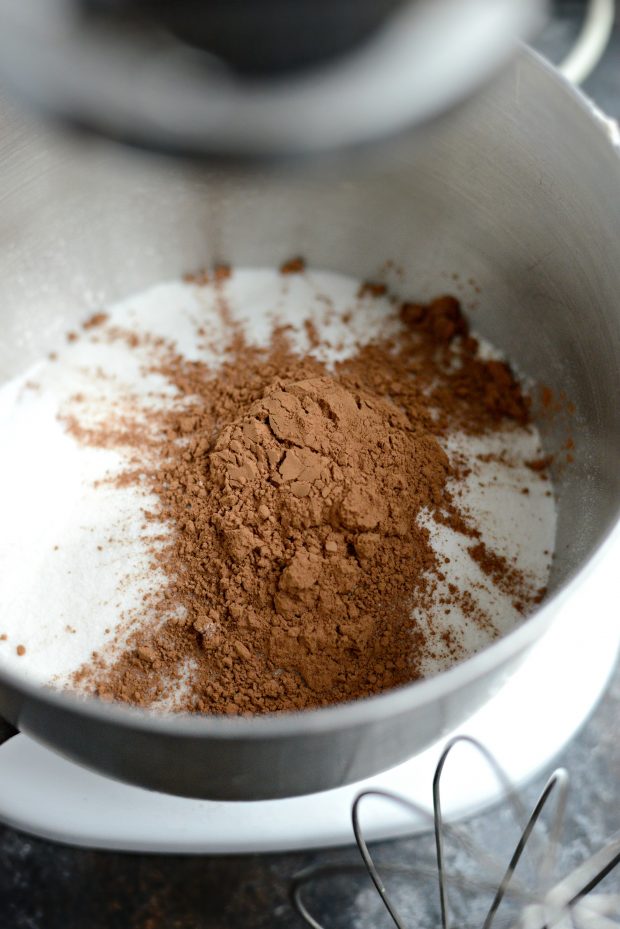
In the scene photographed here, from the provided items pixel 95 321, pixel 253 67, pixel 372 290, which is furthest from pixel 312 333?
pixel 253 67

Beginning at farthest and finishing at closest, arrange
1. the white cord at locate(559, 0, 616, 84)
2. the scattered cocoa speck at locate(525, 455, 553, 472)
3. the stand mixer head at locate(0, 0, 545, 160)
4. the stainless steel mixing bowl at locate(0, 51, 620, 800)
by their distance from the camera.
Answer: the white cord at locate(559, 0, 616, 84), the scattered cocoa speck at locate(525, 455, 553, 472), the stainless steel mixing bowl at locate(0, 51, 620, 800), the stand mixer head at locate(0, 0, 545, 160)

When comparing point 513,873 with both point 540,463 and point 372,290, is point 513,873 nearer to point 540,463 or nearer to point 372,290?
point 540,463

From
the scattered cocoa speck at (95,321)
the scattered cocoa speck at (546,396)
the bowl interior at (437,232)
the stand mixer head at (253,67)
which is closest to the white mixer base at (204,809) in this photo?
the bowl interior at (437,232)

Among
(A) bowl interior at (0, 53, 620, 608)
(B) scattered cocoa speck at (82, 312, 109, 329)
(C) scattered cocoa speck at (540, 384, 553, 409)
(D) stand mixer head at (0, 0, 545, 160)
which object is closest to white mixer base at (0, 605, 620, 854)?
(A) bowl interior at (0, 53, 620, 608)

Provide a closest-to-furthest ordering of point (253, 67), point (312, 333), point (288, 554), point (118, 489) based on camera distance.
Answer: point (253, 67)
point (288, 554)
point (118, 489)
point (312, 333)

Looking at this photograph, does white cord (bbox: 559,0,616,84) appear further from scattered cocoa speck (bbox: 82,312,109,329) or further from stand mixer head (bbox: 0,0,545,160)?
stand mixer head (bbox: 0,0,545,160)
